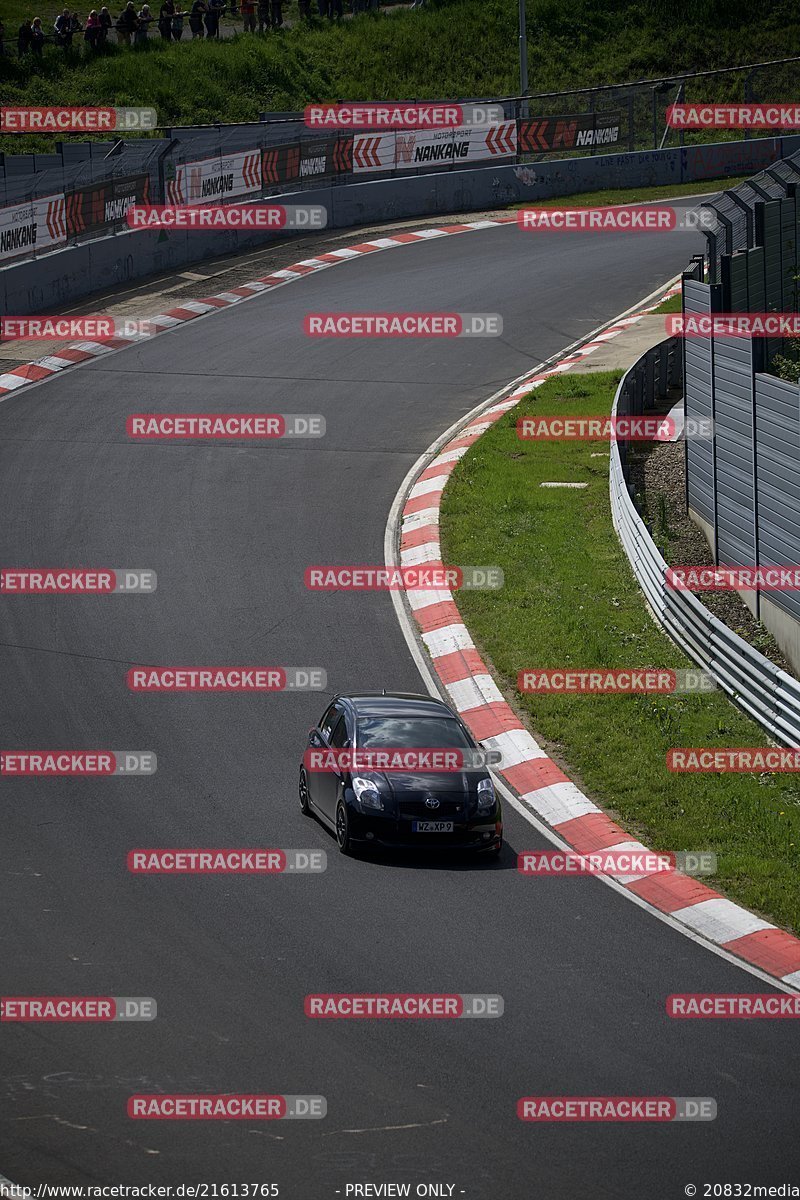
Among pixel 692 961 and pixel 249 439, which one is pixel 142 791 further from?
pixel 249 439

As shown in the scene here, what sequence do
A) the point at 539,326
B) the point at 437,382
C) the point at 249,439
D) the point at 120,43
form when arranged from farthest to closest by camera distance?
the point at 120,43, the point at 539,326, the point at 437,382, the point at 249,439

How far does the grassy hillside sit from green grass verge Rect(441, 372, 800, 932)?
120 ft

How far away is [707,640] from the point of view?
58.7 feet

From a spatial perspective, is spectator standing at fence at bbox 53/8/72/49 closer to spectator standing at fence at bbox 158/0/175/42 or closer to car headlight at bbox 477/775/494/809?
spectator standing at fence at bbox 158/0/175/42

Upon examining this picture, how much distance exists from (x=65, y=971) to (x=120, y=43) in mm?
56923

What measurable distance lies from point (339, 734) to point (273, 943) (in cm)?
291

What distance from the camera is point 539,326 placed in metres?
33.8

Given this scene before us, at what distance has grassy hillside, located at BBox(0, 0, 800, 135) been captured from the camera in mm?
58531

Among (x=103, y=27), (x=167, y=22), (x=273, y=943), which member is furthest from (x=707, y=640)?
(x=167, y=22)

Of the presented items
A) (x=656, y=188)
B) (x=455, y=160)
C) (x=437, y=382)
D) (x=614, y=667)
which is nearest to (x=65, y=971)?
(x=614, y=667)

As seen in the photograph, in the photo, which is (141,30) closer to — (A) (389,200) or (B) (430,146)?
(B) (430,146)

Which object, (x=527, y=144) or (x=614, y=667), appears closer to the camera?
(x=614, y=667)

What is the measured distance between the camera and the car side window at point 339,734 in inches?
567

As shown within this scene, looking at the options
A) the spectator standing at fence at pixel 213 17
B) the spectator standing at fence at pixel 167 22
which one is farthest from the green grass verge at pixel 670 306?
the spectator standing at fence at pixel 213 17
